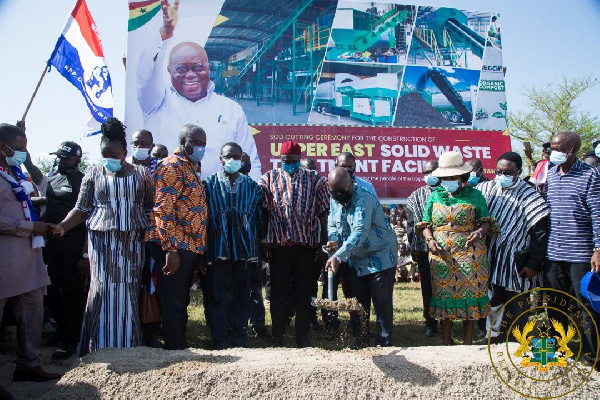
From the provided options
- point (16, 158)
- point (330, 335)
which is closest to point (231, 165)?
point (16, 158)

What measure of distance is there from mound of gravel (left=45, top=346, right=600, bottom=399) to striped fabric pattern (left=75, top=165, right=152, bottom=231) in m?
0.97

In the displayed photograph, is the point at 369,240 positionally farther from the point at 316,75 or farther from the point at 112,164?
the point at 316,75

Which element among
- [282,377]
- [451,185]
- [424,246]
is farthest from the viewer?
[424,246]

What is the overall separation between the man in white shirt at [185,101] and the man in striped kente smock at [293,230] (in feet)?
21.9

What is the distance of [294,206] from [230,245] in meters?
0.70

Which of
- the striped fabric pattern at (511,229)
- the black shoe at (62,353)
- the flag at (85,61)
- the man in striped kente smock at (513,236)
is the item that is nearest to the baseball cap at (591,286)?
the man in striped kente smock at (513,236)

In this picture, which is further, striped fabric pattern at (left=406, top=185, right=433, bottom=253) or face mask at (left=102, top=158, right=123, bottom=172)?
striped fabric pattern at (left=406, top=185, right=433, bottom=253)

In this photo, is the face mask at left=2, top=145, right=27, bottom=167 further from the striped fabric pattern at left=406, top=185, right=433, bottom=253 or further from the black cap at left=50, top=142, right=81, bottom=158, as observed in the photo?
the striped fabric pattern at left=406, top=185, right=433, bottom=253

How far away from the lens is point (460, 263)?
416 centimetres

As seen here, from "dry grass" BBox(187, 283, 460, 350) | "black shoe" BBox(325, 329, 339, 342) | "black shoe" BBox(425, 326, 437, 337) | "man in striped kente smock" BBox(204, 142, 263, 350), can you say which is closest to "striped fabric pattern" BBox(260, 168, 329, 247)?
"man in striped kente smock" BBox(204, 142, 263, 350)

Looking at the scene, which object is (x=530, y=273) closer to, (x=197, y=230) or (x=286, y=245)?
(x=286, y=245)

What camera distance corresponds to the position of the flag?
7.11m

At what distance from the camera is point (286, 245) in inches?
171

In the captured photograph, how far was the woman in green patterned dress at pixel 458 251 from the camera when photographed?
13.6 ft
